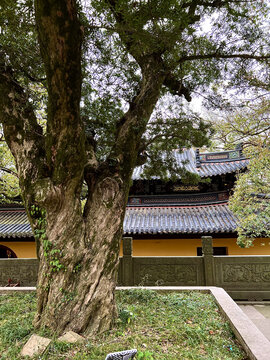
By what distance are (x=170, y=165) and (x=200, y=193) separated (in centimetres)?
503

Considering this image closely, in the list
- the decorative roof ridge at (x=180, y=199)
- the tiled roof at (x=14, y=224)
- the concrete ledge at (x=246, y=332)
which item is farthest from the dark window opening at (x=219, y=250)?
the tiled roof at (x=14, y=224)

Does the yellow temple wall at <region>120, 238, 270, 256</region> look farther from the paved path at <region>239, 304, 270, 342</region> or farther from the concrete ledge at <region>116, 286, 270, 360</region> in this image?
the concrete ledge at <region>116, 286, 270, 360</region>

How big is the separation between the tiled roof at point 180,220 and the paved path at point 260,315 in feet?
7.20

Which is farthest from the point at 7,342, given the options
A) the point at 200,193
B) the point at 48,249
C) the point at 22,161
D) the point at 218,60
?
the point at 200,193

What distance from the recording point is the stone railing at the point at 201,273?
6.54 meters

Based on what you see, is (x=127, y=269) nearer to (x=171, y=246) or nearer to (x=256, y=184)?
(x=171, y=246)

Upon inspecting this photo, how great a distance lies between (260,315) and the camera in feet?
18.2

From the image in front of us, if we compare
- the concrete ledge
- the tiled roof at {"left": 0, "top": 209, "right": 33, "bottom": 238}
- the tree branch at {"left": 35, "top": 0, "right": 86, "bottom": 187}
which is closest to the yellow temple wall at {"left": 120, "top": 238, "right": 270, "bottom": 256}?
the tiled roof at {"left": 0, "top": 209, "right": 33, "bottom": 238}

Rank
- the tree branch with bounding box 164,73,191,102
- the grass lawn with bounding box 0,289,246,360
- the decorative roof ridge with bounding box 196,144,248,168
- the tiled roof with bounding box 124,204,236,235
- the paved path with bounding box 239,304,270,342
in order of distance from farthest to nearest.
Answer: the decorative roof ridge with bounding box 196,144,248,168 < the tiled roof with bounding box 124,204,236,235 < the paved path with bounding box 239,304,270,342 < the tree branch with bounding box 164,73,191,102 < the grass lawn with bounding box 0,289,246,360

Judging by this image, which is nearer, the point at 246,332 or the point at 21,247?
the point at 246,332

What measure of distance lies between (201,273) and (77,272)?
495 centimetres

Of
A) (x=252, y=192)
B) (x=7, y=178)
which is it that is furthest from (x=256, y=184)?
(x=7, y=178)

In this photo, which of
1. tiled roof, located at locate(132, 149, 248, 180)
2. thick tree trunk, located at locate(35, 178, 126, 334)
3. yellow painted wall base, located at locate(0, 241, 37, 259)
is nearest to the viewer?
thick tree trunk, located at locate(35, 178, 126, 334)

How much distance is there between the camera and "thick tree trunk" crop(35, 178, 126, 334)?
2574 mm
